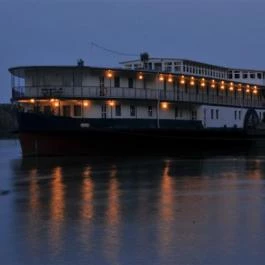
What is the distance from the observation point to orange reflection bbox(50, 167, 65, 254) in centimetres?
910

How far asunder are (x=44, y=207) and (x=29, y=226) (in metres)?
2.55

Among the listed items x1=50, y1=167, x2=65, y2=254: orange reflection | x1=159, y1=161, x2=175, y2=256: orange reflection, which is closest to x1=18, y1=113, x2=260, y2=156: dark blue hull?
x1=50, y1=167, x2=65, y2=254: orange reflection

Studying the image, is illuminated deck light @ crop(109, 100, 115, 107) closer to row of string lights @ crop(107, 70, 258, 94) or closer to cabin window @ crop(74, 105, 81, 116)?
row of string lights @ crop(107, 70, 258, 94)

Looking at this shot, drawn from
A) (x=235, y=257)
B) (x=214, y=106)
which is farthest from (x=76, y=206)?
(x=214, y=106)

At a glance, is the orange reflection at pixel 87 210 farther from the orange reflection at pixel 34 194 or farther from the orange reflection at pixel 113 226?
the orange reflection at pixel 34 194

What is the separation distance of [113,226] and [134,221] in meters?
0.63

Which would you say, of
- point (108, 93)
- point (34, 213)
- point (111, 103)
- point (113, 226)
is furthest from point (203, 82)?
point (113, 226)

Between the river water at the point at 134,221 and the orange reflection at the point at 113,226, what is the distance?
14mm

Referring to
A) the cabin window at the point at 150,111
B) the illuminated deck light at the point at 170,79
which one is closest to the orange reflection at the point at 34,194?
the cabin window at the point at 150,111

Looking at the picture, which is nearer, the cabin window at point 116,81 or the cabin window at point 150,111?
the cabin window at point 116,81

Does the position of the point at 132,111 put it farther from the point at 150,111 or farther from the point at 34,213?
the point at 34,213

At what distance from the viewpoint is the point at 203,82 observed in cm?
4697

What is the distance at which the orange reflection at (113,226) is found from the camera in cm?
833

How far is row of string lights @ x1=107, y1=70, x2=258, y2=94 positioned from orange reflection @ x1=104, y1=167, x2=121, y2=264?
79.3ft
